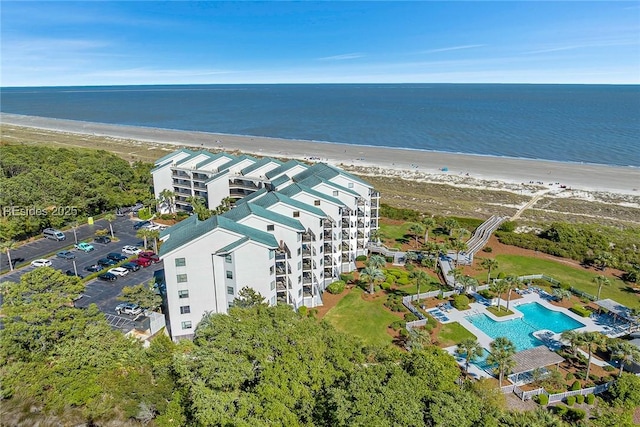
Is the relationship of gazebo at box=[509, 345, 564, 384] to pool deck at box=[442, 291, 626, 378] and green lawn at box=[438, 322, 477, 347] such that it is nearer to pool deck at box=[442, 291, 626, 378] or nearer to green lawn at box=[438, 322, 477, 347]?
pool deck at box=[442, 291, 626, 378]


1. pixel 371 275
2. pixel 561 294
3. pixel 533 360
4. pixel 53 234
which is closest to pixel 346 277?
pixel 371 275

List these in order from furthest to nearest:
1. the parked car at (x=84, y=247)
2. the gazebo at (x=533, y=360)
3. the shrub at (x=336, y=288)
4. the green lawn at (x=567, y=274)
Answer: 1. the parked car at (x=84, y=247)
2. the green lawn at (x=567, y=274)
3. the shrub at (x=336, y=288)
4. the gazebo at (x=533, y=360)

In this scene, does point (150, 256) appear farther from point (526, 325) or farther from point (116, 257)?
point (526, 325)

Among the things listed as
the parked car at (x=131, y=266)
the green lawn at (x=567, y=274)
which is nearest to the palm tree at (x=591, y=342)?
the green lawn at (x=567, y=274)

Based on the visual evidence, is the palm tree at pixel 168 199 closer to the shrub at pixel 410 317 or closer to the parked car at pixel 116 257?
the parked car at pixel 116 257

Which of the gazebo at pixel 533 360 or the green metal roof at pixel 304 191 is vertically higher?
the green metal roof at pixel 304 191

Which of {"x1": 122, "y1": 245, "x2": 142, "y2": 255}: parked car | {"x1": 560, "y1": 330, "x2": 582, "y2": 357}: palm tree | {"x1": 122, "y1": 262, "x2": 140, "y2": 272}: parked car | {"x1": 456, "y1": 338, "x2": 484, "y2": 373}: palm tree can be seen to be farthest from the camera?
{"x1": 122, "y1": 245, "x2": 142, "y2": 255}: parked car

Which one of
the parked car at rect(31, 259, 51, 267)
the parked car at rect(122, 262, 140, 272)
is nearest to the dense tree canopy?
the parked car at rect(31, 259, 51, 267)

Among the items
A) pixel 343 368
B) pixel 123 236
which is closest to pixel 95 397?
pixel 343 368
